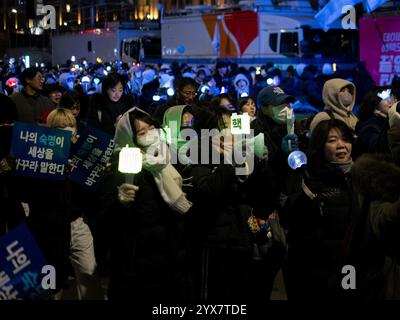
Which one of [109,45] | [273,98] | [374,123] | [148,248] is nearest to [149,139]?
[148,248]

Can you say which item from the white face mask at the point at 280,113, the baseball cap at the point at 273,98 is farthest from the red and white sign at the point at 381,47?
the white face mask at the point at 280,113

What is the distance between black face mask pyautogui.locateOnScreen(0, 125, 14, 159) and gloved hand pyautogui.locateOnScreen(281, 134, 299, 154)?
249cm

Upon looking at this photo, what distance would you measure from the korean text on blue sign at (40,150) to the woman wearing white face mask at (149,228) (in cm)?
69

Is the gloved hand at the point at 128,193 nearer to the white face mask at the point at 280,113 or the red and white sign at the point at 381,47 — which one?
the white face mask at the point at 280,113

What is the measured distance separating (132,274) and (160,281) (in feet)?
0.63

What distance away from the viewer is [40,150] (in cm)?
552

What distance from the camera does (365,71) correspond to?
19328 millimetres

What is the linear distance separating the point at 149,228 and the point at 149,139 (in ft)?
1.97

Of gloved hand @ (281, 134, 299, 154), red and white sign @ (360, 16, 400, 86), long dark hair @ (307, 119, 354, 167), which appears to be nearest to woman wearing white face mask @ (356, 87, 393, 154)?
gloved hand @ (281, 134, 299, 154)

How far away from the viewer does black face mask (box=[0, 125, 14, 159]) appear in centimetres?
545

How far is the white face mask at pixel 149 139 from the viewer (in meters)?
5.09

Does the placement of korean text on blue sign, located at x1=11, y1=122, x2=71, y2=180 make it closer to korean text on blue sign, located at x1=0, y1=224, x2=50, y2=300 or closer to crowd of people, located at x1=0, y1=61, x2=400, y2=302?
crowd of people, located at x1=0, y1=61, x2=400, y2=302
